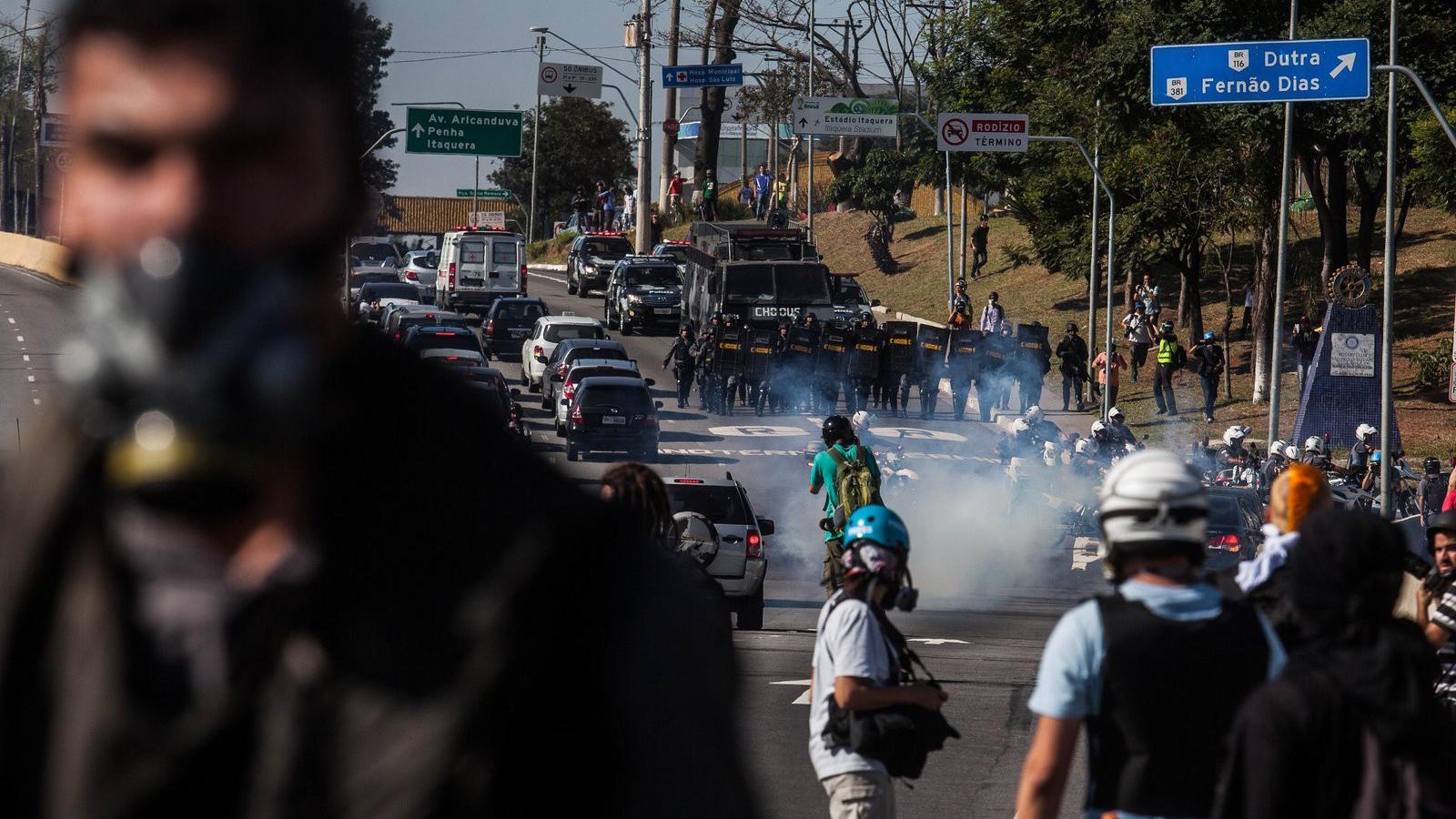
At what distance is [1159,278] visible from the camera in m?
59.3

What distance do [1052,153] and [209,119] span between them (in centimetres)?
5198

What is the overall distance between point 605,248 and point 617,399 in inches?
1172

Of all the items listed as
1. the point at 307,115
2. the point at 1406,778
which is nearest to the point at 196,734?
the point at 307,115

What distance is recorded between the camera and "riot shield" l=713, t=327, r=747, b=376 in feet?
123

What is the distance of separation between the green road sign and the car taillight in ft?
124

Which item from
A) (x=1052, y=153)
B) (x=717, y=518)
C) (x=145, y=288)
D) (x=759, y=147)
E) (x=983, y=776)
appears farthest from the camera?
(x=759, y=147)

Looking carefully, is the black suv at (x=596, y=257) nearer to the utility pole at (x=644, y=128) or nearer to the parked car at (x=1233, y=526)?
the utility pole at (x=644, y=128)

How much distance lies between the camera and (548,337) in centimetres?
4178

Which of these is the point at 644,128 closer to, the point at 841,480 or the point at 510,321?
the point at 510,321

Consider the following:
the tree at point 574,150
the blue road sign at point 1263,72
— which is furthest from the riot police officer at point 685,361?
the tree at point 574,150

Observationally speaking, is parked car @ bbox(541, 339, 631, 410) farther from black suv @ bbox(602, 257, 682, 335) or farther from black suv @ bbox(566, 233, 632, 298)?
black suv @ bbox(566, 233, 632, 298)

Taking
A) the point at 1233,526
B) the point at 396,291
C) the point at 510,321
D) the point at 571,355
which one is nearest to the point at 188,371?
the point at 1233,526

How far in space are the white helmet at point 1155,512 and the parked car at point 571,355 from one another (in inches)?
1270

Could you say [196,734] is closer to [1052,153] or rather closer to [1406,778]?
[1406,778]
